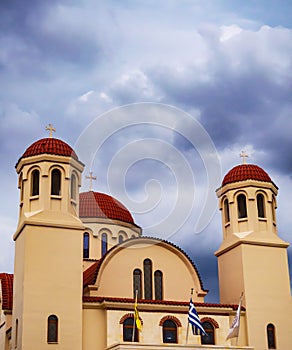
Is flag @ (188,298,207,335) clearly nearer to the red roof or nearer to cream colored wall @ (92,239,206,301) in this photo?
cream colored wall @ (92,239,206,301)

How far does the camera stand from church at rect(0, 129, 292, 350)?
30.8 meters

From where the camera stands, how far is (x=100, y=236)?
44.2 metres

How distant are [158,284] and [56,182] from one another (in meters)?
7.99

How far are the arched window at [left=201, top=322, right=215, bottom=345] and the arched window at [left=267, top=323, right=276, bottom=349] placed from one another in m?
3.24

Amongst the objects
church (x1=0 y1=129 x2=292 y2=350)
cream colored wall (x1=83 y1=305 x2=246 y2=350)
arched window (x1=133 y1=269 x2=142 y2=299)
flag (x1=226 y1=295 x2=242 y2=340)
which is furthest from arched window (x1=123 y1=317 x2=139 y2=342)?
flag (x1=226 y1=295 x2=242 y2=340)

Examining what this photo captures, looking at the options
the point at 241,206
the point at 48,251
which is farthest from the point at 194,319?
the point at 241,206

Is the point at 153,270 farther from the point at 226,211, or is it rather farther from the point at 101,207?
the point at 101,207

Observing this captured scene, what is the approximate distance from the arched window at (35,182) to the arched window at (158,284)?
8.00m

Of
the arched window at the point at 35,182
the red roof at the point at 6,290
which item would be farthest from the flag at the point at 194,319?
the red roof at the point at 6,290

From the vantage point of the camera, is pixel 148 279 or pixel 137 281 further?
pixel 148 279

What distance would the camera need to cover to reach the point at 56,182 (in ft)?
110

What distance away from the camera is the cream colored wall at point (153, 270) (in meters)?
34.3

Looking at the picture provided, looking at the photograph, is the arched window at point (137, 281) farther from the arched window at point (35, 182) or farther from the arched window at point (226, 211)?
the arched window at point (35, 182)

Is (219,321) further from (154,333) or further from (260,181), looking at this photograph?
(260,181)
